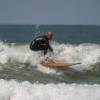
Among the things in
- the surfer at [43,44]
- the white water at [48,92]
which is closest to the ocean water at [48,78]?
the white water at [48,92]

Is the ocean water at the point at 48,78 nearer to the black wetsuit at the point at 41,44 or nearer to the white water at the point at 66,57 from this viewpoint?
the white water at the point at 66,57

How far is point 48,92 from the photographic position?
9.91 meters

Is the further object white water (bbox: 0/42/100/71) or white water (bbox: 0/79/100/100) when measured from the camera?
white water (bbox: 0/42/100/71)

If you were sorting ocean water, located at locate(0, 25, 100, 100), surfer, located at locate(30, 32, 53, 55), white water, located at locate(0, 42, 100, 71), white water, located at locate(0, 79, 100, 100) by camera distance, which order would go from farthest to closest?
white water, located at locate(0, 42, 100, 71), surfer, located at locate(30, 32, 53, 55), ocean water, located at locate(0, 25, 100, 100), white water, located at locate(0, 79, 100, 100)

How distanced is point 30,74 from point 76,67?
2.03 m

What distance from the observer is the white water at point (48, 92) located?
961cm

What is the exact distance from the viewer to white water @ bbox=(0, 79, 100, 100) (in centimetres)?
961

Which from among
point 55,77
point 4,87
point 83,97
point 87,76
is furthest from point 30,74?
point 83,97

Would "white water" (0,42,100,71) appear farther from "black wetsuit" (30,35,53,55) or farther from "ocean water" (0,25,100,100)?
"black wetsuit" (30,35,53,55)

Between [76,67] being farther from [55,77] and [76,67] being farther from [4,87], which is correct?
[4,87]

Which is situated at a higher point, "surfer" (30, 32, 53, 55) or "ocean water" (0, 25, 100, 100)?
"surfer" (30, 32, 53, 55)

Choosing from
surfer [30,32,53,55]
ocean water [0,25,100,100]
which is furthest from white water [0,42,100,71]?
surfer [30,32,53,55]

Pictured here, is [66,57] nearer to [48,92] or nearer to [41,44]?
[41,44]

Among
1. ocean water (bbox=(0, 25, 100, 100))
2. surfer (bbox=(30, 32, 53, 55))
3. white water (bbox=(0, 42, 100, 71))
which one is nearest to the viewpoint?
ocean water (bbox=(0, 25, 100, 100))
